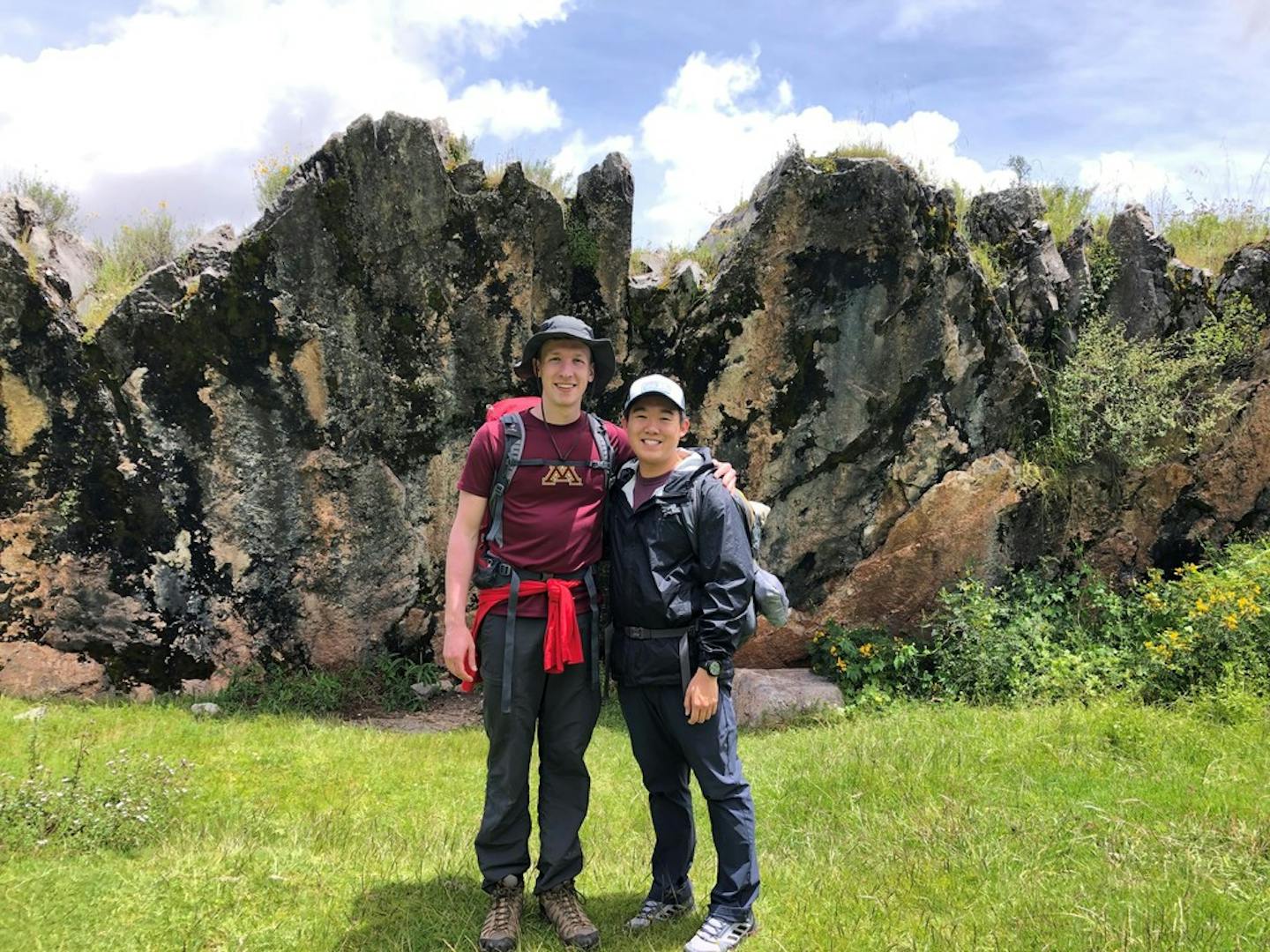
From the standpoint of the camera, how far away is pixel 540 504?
3.69 metres

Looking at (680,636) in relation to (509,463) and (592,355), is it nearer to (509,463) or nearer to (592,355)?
(509,463)

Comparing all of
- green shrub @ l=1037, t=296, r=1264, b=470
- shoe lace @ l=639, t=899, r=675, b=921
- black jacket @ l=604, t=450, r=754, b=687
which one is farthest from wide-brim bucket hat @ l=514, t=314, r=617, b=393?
green shrub @ l=1037, t=296, r=1264, b=470

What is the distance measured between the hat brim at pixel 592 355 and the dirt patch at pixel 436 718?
17.2 ft

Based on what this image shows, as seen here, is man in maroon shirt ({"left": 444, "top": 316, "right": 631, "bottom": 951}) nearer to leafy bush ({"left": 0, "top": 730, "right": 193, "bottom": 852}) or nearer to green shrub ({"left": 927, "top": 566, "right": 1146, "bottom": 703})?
leafy bush ({"left": 0, "top": 730, "right": 193, "bottom": 852})

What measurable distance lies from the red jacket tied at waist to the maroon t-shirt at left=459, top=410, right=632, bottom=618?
61mm

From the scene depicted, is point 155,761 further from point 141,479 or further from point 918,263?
point 918,263

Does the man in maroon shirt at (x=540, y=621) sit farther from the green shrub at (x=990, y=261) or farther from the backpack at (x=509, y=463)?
the green shrub at (x=990, y=261)

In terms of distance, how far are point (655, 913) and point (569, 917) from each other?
1.34 feet

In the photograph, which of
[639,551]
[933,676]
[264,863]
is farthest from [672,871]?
[933,676]

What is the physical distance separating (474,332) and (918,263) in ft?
16.9

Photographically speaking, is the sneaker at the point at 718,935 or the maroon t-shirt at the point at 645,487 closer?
the sneaker at the point at 718,935

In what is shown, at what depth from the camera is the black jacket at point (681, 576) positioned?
11.3 ft

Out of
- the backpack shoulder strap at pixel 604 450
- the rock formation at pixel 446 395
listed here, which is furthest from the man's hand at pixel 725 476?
the rock formation at pixel 446 395

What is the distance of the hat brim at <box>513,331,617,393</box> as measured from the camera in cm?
367
